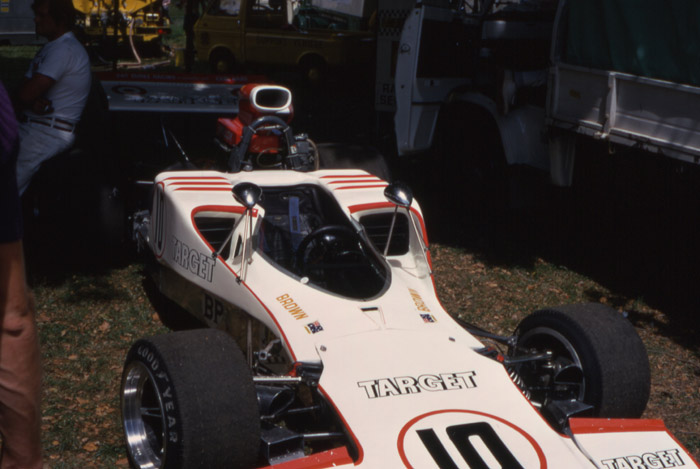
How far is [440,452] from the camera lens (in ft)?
9.23

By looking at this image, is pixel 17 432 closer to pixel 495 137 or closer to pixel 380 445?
pixel 380 445

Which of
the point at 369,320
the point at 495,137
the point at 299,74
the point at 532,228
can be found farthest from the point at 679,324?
the point at 299,74

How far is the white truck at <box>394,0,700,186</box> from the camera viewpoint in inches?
223

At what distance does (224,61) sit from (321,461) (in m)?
13.8

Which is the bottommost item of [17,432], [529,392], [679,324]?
[679,324]

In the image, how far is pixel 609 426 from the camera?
3135 millimetres

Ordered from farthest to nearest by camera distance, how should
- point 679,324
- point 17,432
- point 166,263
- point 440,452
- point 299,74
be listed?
1. point 299,74
2. point 679,324
3. point 166,263
4. point 440,452
5. point 17,432

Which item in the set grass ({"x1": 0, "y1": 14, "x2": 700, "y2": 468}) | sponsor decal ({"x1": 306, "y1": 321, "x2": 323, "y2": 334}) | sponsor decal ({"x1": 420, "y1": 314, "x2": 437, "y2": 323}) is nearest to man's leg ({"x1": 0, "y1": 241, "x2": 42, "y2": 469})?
sponsor decal ({"x1": 306, "y1": 321, "x2": 323, "y2": 334})

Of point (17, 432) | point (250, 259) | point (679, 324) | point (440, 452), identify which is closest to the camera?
point (17, 432)

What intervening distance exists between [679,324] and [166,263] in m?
3.72

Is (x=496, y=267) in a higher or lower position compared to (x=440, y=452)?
lower

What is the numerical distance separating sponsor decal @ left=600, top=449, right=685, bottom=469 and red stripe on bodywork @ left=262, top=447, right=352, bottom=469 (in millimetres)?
983

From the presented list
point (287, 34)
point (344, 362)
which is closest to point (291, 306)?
point (344, 362)

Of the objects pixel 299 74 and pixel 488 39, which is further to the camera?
pixel 299 74
